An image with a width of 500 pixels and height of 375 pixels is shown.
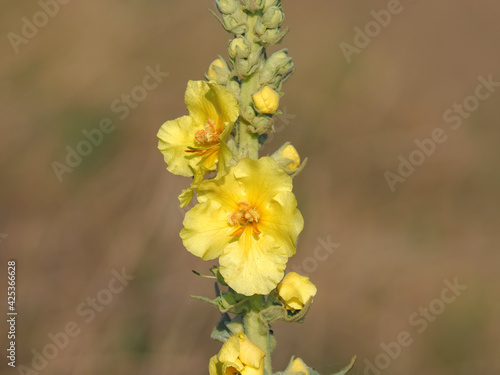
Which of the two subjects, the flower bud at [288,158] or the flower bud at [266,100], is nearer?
the flower bud at [266,100]

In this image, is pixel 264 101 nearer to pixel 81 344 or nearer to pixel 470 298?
pixel 81 344

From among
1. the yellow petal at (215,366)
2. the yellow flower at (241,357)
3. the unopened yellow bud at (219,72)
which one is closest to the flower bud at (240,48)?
the unopened yellow bud at (219,72)

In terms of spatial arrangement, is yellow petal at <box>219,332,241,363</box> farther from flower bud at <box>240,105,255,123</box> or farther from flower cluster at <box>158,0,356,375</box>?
flower bud at <box>240,105,255,123</box>

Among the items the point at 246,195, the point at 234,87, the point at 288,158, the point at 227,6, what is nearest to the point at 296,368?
the point at 246,195

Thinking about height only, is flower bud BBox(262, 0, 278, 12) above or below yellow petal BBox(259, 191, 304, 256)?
above

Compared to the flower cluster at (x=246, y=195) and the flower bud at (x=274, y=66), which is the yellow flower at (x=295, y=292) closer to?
the flower cluster at (x=246, y=195)

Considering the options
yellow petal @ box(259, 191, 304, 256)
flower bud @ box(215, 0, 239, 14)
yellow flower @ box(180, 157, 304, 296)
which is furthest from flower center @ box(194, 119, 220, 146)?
flower bud @ box(215, 0, 239, 14)

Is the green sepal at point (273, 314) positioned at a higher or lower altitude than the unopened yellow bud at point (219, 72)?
lower
